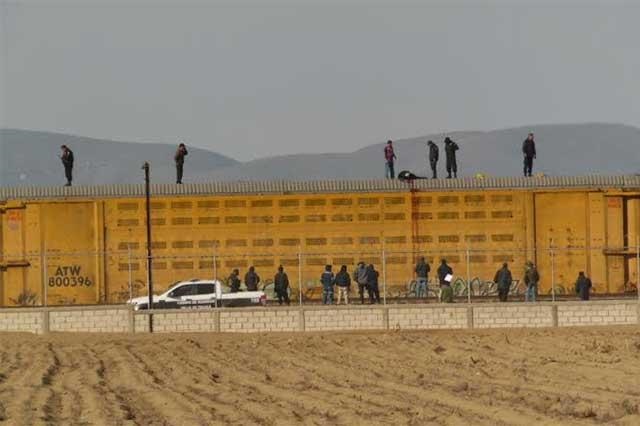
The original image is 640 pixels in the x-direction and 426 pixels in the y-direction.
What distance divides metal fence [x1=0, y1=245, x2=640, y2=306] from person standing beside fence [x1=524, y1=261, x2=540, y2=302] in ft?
5.90

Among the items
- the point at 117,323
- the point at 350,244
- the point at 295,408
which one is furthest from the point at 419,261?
the point at 295,408

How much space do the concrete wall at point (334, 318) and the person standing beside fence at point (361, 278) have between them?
133 inches

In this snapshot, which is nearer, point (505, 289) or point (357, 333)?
point (357, 333)

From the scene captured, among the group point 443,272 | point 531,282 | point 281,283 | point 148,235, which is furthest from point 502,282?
point 148,235

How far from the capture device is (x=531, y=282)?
44.2 meters

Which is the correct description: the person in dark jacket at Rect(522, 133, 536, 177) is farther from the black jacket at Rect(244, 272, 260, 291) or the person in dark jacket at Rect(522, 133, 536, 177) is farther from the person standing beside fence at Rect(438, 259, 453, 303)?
the black jacket at Rect(244, 272, 260, 291)

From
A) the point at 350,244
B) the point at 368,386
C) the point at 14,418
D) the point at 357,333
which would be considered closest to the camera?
the point at 14,418

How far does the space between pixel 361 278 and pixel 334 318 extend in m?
3.96

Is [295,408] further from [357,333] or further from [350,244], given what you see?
[350,244]

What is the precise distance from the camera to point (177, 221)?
49312mm

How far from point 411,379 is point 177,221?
2416 centimetres

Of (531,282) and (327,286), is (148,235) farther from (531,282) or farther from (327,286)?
(531,282)

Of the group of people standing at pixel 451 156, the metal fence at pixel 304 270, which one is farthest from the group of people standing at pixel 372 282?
the group of people standing at pixel 451 156

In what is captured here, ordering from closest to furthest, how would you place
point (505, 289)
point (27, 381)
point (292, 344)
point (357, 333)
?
point (27, 381)
point (292, 344)
point (357, 333)
point (505, 289)
